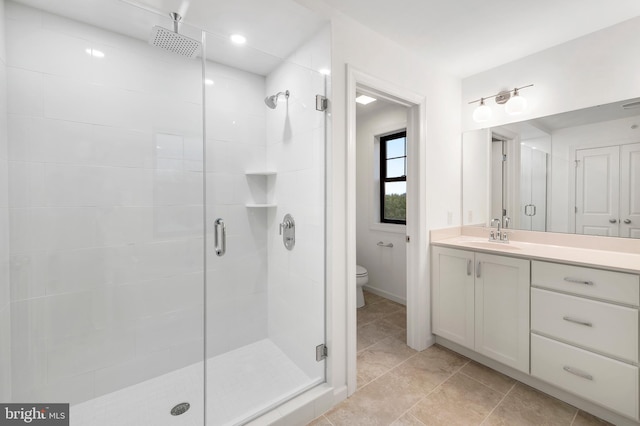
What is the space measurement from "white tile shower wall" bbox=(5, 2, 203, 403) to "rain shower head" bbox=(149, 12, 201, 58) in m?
0.08

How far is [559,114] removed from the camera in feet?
6.82

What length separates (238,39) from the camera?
6.02 feet

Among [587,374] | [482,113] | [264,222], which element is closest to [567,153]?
[482,113]

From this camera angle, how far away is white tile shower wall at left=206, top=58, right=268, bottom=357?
1917mm

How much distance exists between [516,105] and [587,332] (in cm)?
171

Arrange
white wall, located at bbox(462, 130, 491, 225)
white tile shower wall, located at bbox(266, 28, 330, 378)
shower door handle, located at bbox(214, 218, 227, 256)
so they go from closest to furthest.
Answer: white tile shower wall, located at bbox(266, 28, 330, 378), shower door handle, located at bbox(214, 218, 227, 256), white wall, located at bbox(462, 130, 491, 225)

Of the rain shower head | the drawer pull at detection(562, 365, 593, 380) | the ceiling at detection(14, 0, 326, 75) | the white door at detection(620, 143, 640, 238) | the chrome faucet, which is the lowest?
the drawer pull at detection(562, 365, 593, 380)

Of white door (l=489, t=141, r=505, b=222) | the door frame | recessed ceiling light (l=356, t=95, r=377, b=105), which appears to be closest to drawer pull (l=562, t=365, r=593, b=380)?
the door frame

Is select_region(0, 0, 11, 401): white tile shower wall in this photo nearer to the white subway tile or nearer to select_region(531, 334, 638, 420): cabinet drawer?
the white subway tile

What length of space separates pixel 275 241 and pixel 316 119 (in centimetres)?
97

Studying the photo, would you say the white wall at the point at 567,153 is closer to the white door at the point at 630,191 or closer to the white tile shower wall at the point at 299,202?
the white door at the point at 630,191

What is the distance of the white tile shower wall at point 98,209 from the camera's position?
4.77ft

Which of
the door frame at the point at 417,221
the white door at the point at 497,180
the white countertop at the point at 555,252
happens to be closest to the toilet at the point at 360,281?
the door frame at the point at 417,221

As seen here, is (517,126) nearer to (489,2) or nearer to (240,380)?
(489,2)
